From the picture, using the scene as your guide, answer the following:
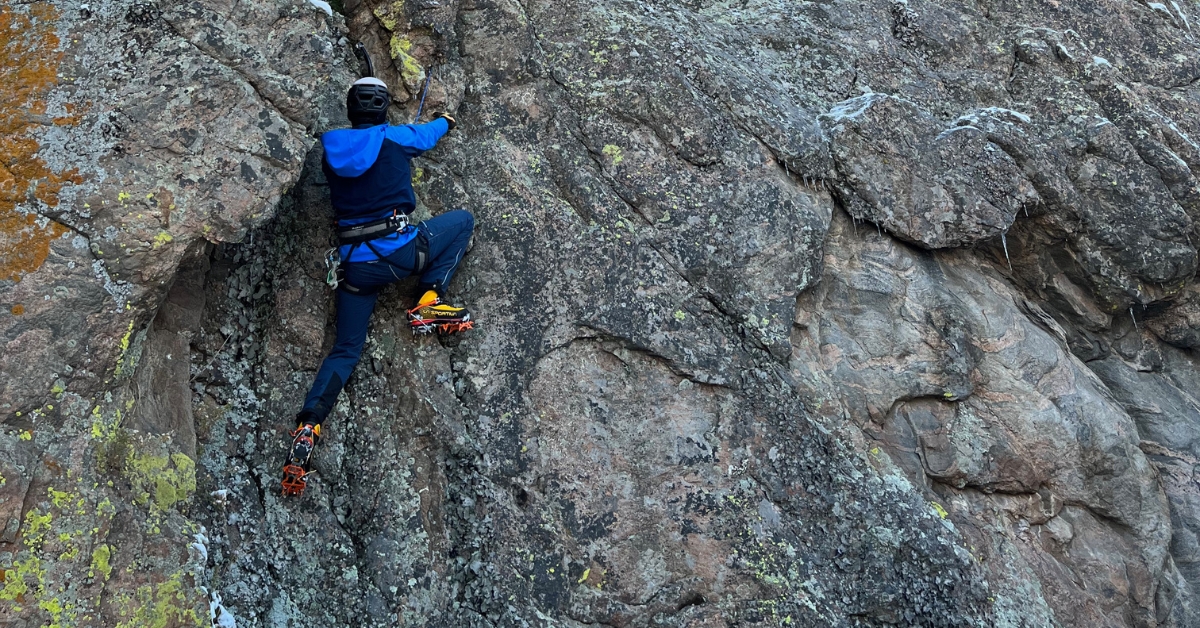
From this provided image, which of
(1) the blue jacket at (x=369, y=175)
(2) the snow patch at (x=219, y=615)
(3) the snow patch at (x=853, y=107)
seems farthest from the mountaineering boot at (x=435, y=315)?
(3) the snow patch at (x=853, y=107)

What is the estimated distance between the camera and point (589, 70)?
809 centimetres

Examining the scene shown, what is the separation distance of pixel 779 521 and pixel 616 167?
11.1ft

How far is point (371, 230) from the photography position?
6668 millimetres

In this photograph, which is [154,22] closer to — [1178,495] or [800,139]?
[800,139]

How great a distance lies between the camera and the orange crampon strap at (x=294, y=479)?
20.8ft

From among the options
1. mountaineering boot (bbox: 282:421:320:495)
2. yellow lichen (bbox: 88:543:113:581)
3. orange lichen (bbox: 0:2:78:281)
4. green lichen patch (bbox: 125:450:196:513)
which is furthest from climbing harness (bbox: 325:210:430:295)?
yellow lichen (bbox: 88:543:113:581)

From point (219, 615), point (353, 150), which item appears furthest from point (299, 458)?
point (353, 150)

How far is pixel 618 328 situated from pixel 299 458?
269 centimetres

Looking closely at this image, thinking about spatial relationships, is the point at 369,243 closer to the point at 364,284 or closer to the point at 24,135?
the point at 364,284

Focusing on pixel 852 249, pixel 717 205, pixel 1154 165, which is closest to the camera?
pixel 717 205

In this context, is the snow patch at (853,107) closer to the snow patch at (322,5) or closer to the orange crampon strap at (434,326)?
the orange crampon strap at (434,326)

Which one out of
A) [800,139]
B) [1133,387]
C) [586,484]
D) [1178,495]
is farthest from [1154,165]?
[586,484]

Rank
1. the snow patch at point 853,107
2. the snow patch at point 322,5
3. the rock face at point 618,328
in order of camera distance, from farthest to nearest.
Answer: the snow patch at point 853,107 → the snow patch at point 322,5 → the rock face at point 618,328

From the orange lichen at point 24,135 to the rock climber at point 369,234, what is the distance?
72.0 inches
